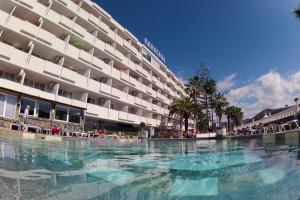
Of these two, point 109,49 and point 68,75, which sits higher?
point 109,49

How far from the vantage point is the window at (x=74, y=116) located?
2789 cm

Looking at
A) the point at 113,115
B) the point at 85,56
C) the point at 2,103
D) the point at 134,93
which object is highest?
the point at 85,56

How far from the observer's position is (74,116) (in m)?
28.4

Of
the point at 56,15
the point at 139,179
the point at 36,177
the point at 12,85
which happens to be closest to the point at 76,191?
the point at 36,177

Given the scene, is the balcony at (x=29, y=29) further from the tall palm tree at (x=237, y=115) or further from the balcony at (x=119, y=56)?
the tall palm tree at (x=237, y=115)

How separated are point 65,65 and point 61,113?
6.93 metres

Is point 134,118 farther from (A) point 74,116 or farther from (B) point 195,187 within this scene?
(B) point 195,187

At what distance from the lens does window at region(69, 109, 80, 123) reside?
2789cm

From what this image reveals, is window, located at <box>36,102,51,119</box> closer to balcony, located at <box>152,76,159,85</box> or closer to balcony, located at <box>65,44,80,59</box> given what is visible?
balcony, located at <box>65,44,80,59</box>

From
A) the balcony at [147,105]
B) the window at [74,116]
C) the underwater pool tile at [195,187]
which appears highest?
the balcony at [147,105]

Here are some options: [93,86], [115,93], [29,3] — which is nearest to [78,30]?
[93,86]

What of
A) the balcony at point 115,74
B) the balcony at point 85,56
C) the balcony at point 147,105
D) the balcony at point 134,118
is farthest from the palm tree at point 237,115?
the balcony at point 85,56

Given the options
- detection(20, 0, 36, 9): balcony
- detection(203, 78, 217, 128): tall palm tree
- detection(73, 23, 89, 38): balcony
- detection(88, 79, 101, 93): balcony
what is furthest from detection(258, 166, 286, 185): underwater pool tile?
detection(203, 78, 217, 128): tall palm tree

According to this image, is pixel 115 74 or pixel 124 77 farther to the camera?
pixel 124 77
